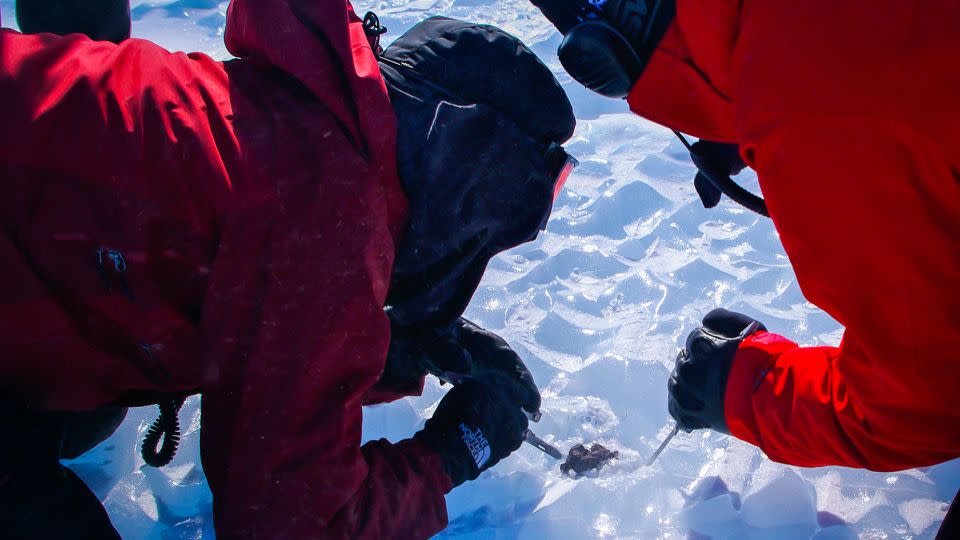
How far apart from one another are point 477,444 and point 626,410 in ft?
2.90

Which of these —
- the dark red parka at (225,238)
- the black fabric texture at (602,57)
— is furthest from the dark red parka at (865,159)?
the dark red parka at (225,238)

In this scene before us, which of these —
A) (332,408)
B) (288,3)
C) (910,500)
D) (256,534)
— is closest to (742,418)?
(910,500)

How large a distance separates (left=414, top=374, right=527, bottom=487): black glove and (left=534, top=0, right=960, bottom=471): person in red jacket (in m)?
0.82

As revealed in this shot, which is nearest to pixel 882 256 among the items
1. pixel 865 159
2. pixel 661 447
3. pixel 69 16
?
pixel 865 159

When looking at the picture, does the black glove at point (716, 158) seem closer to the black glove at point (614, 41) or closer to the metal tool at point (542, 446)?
the black glove at point (614, 41)

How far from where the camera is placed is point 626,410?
2.39m

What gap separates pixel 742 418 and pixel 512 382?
26.1 inches

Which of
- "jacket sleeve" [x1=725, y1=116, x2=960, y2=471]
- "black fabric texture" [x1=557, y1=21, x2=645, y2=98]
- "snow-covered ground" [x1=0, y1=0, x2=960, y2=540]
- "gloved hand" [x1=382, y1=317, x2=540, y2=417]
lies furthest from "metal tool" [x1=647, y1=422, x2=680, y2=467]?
"black fabric texture" [x1=557, y1=21, x2=645, y2=98]

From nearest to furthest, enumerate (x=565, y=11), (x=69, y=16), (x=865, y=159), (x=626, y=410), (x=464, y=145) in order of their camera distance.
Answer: (x=865, y=159) → (x=464, y=145) → (x=565, y=11) → (x=69, y=16) → (x=626, y=410)

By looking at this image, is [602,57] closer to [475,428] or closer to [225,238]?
[225,238]

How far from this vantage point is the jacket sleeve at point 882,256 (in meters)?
0.93

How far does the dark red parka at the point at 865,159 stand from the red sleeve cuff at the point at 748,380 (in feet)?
1.31

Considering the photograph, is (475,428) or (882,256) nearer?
(882,256)

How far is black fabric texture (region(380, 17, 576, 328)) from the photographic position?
137 centimetres
